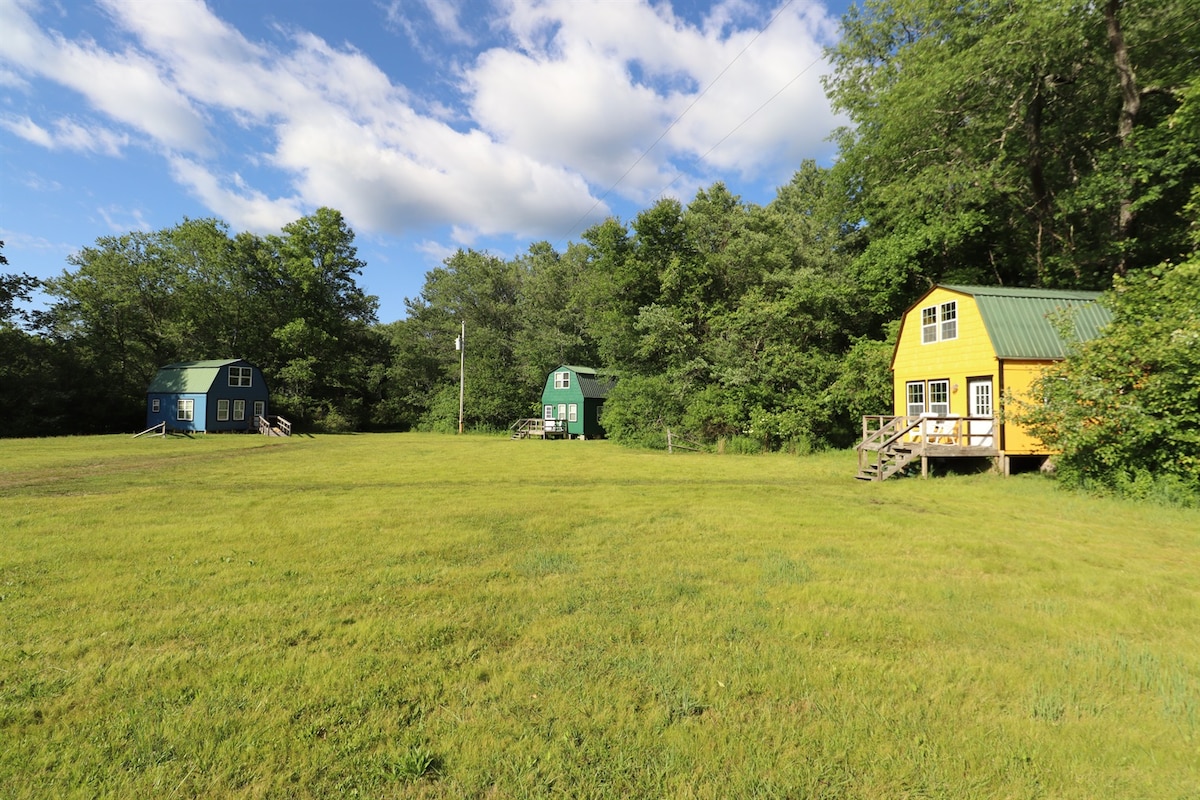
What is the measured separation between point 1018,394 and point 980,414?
53.7 inches

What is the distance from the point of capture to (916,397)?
19.9m

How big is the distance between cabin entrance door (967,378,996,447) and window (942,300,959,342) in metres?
1.69

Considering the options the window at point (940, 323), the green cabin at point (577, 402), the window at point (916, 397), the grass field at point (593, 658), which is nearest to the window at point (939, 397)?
the window at point (916, 397)

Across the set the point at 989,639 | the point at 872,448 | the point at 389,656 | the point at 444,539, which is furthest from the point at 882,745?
the point at 872,448

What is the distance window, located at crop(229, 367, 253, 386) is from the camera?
39.1 m

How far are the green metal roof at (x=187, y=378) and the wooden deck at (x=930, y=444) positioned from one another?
1606 inches

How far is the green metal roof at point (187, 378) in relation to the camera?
124 ft

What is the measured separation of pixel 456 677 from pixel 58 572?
540 cm

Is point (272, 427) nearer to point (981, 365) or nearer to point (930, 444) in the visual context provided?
point (930, 444)

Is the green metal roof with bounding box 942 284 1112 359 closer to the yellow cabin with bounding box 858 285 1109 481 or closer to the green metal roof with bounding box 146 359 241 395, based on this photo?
the yellow cabin with bounding box 858 285 1109 481

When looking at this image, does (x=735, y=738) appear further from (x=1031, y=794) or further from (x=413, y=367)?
(x=413, y=367)

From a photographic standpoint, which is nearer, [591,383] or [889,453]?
[889,453]

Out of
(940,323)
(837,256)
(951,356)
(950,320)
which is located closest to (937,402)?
(951,356)

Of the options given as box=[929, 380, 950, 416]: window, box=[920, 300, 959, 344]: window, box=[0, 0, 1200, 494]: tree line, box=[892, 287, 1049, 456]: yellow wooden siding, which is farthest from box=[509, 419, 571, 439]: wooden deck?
box=[920, 300, 959, 344]: window
